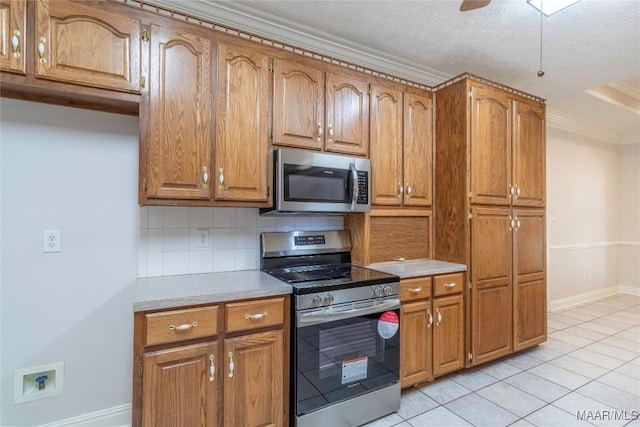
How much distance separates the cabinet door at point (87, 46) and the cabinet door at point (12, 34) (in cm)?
5

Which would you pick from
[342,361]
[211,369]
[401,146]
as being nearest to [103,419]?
[211,369]

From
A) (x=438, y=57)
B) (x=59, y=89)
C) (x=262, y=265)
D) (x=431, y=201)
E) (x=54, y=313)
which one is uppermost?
(x=438, y=57)

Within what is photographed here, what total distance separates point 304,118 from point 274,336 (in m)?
1.36

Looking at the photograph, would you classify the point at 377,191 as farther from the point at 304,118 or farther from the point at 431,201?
the point at 304,118

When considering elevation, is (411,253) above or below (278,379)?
above

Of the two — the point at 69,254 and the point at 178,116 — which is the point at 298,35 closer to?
the point at 178,116

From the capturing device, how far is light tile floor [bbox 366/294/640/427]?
199cm

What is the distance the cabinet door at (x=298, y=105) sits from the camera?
2.04 metres

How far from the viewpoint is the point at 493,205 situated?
8.65 feet

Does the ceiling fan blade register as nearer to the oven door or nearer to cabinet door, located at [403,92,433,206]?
cabinet door, located at [403,92,433,206]

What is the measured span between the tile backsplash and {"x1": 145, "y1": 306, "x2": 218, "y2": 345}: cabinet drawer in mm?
609

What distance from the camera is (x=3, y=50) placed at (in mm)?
1391

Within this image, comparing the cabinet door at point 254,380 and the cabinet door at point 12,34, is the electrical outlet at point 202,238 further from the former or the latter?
the cabinet door at point 12,34

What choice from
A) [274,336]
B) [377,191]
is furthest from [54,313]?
[377,191]
